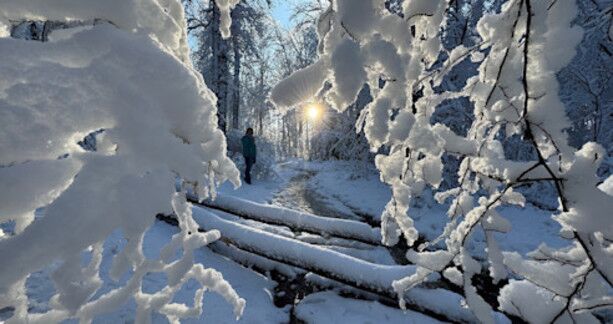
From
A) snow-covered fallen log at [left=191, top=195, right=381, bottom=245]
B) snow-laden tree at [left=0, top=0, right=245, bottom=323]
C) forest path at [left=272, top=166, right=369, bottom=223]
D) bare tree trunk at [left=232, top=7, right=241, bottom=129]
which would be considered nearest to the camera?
snow-laden tree at [left=0, top=0, right=245, bottom=323]

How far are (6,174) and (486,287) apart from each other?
5573 mm

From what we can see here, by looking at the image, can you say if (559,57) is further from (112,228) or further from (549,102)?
(112,228)

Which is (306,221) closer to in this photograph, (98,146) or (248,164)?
(98,146)

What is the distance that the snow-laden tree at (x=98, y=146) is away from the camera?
0.89m

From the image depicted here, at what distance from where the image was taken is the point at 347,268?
438cm

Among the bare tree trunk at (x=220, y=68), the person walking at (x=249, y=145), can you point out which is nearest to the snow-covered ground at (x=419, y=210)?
the person walking at (x=249, y=145)

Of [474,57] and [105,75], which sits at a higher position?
[474,57]

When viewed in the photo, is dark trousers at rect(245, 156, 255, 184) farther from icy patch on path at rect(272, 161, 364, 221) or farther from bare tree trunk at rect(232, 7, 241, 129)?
bare tree trunk at rect(232, 7, 241, 129)

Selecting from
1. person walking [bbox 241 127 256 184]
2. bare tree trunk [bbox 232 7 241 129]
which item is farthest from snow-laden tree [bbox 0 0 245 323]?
bare tree trunk [bbox 232 7 241 129]

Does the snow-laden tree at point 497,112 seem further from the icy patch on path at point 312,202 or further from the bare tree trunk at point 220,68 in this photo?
the bare tree trunk at point 220,68

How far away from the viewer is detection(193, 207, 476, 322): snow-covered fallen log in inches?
156

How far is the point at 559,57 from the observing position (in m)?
1.16

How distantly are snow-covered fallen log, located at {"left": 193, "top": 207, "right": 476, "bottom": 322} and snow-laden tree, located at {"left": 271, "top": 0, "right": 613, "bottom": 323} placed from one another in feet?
7.87

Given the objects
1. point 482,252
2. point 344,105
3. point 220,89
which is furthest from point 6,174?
point 220,89
